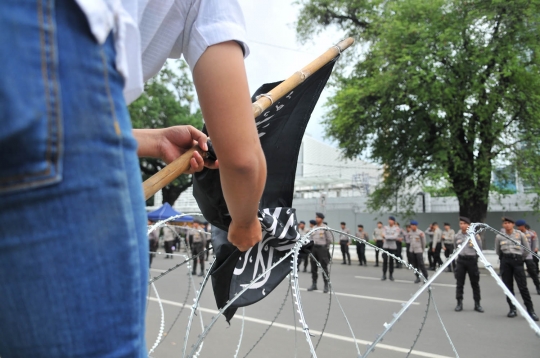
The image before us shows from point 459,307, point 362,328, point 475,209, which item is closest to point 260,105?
point 362,328

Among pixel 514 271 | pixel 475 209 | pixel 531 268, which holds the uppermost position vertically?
pixel 475 209

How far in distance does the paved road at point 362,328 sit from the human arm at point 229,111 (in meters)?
3.73

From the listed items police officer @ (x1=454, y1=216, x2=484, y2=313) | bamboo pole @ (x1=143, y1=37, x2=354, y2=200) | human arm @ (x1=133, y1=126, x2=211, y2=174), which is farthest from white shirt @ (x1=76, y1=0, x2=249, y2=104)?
police officer @ (x1=454, y1=216, x2=484, y2=313)

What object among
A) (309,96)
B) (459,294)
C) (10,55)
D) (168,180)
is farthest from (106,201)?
(459,294)

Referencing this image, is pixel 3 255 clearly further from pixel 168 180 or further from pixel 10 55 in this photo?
pixel 168 180

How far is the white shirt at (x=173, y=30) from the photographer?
74 centimetres

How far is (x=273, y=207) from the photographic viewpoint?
2.42 m

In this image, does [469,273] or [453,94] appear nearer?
[469,273]

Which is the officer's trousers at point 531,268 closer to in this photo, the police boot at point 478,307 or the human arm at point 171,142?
the police boot at point 478,307

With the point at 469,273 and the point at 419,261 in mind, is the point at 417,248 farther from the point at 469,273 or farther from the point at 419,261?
the point at 469,273

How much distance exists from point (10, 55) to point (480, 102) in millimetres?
17404

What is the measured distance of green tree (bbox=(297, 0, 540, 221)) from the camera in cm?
1583

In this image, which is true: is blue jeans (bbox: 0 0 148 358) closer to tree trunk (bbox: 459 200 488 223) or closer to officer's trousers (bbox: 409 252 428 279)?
officer's trousers (bbox: 409 252 428 279)

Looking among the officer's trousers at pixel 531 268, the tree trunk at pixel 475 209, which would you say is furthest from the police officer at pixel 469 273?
the tree trunk at pixel 475 209
